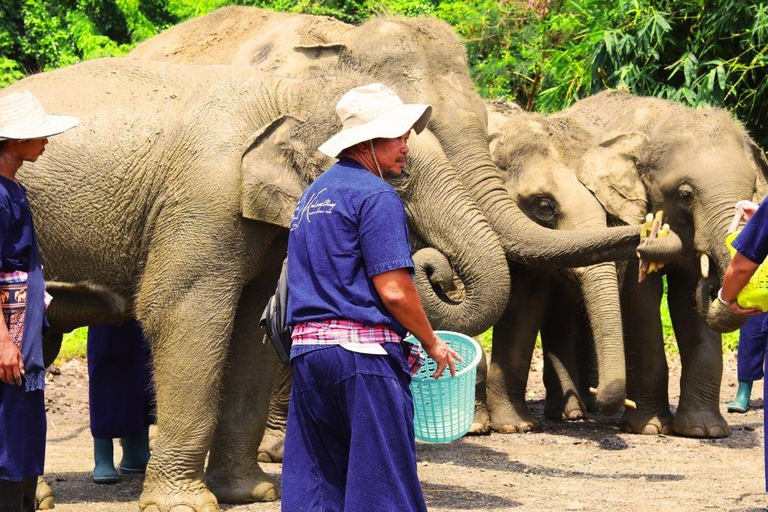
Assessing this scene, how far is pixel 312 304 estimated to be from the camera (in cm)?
495

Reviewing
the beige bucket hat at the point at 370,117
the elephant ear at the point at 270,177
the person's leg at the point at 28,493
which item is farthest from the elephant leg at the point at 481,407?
the beige bucket hat at the point at 370,117

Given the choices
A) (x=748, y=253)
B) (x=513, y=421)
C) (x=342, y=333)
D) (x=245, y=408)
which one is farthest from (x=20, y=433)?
(x=513, y=421)

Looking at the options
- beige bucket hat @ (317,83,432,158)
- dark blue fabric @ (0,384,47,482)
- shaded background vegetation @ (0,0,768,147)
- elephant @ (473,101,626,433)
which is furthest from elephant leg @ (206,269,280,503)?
shaded background vegetation @ (0,0,768,147)

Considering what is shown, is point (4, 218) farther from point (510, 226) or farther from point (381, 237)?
point (510, 226)

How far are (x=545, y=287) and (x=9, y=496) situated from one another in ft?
18.4

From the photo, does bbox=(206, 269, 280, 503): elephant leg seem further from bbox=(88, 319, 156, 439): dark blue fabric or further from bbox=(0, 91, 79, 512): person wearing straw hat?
bbox=(0, 91, 79, 512): person wearing straw hat

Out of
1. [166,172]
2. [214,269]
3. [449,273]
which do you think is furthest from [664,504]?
[166,172]

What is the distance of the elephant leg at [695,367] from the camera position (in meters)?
10.4

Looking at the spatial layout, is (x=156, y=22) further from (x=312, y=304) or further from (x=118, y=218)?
(x=312, y=304)

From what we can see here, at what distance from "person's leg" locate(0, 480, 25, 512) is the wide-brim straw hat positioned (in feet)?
4.86

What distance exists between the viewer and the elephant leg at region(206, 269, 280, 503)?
745 cm

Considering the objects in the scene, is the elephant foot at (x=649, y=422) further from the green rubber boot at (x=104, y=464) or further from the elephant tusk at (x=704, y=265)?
the green rubber boot at (x=104, y=464)

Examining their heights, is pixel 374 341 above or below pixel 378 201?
below

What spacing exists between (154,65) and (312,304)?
3092mm
